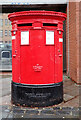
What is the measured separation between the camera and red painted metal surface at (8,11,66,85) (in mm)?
4324

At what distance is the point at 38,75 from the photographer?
14.5 feet

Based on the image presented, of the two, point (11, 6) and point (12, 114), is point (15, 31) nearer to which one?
point (12, 114)

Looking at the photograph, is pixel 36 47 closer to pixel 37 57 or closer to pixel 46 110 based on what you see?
pixel 37 57

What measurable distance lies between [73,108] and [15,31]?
253cm

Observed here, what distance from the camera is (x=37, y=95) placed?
438 cm

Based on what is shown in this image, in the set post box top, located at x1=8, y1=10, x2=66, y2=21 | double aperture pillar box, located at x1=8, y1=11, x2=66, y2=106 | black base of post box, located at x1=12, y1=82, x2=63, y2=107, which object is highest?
post box top, located at x1=8, y1=10, x2=66, y2=21

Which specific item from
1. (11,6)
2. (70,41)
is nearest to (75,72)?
(70,41)

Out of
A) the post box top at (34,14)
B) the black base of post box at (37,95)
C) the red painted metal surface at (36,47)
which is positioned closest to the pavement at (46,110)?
the black base of post box at (37,95)

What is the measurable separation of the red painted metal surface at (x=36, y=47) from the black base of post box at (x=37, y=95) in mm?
133

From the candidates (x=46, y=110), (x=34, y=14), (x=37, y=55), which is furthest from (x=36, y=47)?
(x=46, y=110)

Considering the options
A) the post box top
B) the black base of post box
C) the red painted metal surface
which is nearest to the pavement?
the black base of post box

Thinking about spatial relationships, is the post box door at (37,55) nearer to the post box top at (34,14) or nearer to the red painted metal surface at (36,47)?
the red painted metal surface at (36,47)

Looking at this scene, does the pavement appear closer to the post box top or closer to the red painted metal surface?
the red painted metal surface

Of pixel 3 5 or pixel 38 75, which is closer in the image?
pixel 38 75
